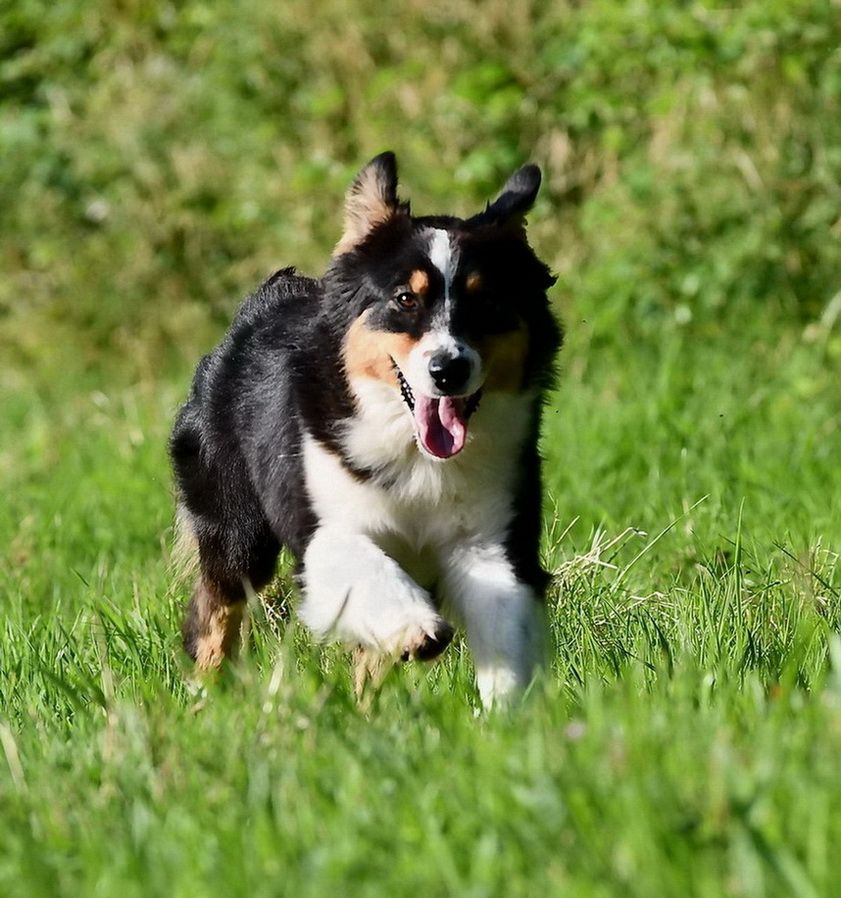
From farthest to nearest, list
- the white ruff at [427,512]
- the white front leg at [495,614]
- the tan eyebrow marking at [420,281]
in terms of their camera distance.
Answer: the tan eyebrow marking at [420,281] → the white ruff at [427,512] → the white front leg at [495,614]

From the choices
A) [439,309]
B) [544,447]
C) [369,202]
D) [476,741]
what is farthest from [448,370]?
[544,447]

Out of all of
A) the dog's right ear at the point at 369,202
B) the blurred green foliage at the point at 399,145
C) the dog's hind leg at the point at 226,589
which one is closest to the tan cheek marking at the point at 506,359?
the dog's right ear at the point at 369,202

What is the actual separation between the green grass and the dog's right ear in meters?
1.08

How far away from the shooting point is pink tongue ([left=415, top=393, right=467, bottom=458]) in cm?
420

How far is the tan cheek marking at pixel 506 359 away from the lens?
4.22 metres

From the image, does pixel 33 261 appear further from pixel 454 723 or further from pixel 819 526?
pixel 454 723

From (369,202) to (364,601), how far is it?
119cm

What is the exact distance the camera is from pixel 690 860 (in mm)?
2336

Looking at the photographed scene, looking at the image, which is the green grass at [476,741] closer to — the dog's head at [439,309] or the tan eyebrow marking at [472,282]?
the dog's head at [439,309]

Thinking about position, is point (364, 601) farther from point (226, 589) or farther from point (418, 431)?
point (226, 589)

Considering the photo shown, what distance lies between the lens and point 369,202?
452 cm

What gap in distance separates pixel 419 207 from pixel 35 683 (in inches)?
249

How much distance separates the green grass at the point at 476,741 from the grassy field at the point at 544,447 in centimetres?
1

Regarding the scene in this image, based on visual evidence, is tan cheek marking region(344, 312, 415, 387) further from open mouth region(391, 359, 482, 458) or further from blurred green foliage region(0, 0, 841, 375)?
blurred green foliage region(0, 0, 841, 375)
